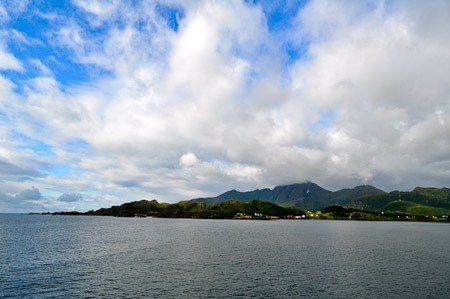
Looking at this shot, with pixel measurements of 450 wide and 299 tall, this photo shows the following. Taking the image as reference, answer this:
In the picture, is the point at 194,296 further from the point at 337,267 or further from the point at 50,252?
the point at 50,252

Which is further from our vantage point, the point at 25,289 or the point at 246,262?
the point at 246,262

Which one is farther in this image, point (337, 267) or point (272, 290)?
point (337, 267)

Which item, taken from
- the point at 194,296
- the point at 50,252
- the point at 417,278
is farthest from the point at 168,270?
the point at 417,278

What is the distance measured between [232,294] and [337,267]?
42.7 meters

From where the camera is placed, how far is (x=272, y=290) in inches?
2207

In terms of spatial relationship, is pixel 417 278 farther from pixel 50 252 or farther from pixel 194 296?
pixel 50 252

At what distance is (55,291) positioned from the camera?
54.6m

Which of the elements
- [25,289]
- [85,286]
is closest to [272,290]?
[85,286]

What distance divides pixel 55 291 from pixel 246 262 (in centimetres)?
5175

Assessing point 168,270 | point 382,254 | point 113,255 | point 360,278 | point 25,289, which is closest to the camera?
point 25,289

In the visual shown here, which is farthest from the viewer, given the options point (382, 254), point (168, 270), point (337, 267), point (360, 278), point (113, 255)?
point (382, 254)

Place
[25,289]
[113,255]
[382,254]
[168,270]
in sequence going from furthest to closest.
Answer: [382,254] < [113,255] < [168,270] < [25,289]

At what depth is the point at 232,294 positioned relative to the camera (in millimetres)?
53125

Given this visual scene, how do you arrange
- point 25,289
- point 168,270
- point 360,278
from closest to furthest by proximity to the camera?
point 25,289
point 360,278
point 168,270
